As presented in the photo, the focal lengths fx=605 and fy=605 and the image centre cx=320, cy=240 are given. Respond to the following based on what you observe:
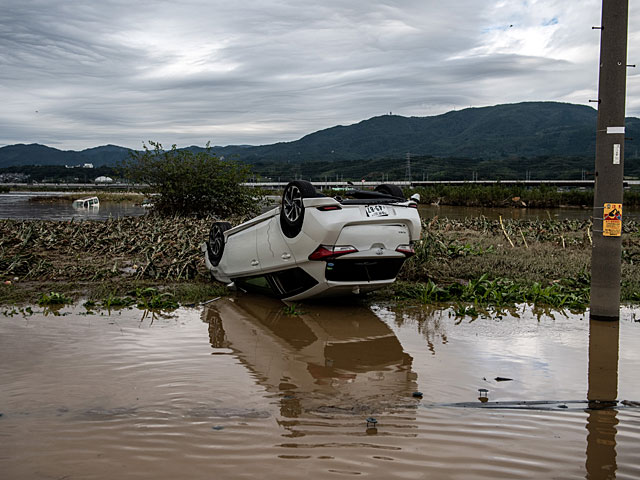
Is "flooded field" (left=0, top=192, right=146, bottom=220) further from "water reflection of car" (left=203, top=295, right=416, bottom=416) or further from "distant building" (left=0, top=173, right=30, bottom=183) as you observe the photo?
"distant building" (left=0, top=173, right=30, bottom=183)

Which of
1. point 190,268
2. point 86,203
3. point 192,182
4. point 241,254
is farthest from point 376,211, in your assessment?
point 86,203

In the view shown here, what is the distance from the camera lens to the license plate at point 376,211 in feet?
25.6

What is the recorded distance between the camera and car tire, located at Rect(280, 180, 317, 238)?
775 centimetres

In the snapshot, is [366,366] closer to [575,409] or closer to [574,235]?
[575,409]

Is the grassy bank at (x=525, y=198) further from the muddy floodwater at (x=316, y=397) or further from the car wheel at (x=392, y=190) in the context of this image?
the muddy floodwater at (x=316, y=397)

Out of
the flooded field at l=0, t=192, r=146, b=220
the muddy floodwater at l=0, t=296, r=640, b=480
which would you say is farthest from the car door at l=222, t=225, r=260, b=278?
the flooded field at l=0, t=192, r=146, b=220

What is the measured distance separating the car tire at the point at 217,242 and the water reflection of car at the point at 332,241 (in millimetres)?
1365

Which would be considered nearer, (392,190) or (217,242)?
(392,190)

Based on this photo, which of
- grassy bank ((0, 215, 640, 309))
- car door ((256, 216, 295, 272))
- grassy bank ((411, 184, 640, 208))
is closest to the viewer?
car door ((256, 216, 295, 272))

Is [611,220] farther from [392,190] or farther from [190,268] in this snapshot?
[190,268]

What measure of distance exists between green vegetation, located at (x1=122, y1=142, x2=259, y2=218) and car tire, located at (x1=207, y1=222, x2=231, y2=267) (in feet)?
32.0

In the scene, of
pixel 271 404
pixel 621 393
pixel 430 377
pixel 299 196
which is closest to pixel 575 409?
pixel 621 393

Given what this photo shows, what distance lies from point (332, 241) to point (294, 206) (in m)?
0.75

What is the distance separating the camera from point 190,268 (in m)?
11.2
